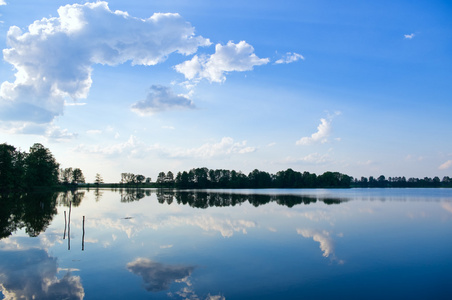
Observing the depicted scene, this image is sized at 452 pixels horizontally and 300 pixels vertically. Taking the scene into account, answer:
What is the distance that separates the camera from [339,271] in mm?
17203

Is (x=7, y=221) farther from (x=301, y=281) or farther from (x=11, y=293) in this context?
(x=301, y=281)

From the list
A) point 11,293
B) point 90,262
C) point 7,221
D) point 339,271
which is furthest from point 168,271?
point 7,221

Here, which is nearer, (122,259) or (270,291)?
(270,291)

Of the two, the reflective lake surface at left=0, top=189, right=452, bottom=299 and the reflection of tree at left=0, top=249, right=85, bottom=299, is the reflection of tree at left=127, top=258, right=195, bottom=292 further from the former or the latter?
the reflection of tree at left=0, top=249, right=85, bottom=299

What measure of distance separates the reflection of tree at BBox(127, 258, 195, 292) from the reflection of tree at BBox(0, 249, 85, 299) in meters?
3.18

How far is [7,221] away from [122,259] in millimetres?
24950

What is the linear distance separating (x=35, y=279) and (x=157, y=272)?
260 inches

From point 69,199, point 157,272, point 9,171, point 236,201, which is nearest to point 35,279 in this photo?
point 157,272

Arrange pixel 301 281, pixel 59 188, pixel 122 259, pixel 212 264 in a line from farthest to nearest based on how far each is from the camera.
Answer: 1. pixel 59 188
2. pixel 122 259
3. pixel 212 264
4. pixel 301 281

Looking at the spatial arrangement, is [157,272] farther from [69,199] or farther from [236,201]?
[69,199]

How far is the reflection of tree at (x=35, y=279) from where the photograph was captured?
13.8 meters

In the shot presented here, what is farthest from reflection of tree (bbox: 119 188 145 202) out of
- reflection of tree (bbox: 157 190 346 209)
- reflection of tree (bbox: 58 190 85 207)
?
reflection of tree (bbox: 58 190 85 207)

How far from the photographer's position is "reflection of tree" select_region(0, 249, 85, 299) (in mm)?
13844

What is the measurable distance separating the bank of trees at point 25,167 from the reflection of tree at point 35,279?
251ft
